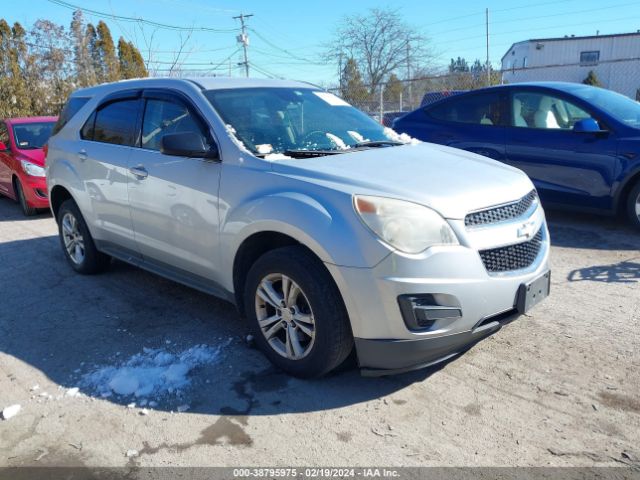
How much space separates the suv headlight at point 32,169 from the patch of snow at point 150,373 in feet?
20.3

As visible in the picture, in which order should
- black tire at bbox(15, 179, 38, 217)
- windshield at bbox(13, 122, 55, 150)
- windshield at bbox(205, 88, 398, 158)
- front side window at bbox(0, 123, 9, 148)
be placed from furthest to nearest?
front side window at bbox(0, 123, 9, 148), windshield at bbox(13, 122, 55, 150), black tire at bbox(15, 179, 38, 217), windshield at bbox(205, 88, 398, 158)

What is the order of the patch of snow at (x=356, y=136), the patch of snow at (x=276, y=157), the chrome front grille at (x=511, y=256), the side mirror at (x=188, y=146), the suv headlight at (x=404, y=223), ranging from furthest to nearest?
1. the patch of snow at (x=356, y=136)
2. the side mirror at (x=188, y=146)
3. the patch of snow at (x=276, y=157)
4. the chrome front grille at (x=511, y=256)
5. the suv headlight at (x=404, y=223)

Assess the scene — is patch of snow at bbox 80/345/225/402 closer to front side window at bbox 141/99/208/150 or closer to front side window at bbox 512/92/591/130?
front side window at bbox 141/99/208/150

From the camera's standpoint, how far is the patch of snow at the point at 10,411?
10.4ft

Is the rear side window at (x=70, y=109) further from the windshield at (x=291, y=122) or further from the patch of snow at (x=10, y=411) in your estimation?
the patch of snow at (x=10, y=411)

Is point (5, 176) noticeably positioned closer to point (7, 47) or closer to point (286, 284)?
point (286, 284)

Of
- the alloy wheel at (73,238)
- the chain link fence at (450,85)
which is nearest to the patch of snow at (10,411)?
the alloy wheel at (73,238)

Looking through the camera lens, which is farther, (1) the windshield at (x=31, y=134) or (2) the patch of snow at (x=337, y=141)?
(1) the windshield at (x=31, y=134)

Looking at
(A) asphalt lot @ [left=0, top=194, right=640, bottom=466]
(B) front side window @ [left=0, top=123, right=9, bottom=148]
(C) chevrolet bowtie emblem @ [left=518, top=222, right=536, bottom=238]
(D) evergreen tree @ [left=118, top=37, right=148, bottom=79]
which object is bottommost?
(A) asphalt lot @ [left=0, top=194, right=640, bottom=466]

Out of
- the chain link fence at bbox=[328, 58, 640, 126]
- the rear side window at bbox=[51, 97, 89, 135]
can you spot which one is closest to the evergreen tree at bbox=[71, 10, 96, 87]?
the chain link fence at bbox=[328, 58, 640, 126]

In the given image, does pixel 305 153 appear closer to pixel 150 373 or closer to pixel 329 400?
pixel 329 400

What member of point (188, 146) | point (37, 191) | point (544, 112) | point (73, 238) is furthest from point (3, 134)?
point (544, 112)

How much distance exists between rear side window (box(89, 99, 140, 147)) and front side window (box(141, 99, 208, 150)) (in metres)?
0.18

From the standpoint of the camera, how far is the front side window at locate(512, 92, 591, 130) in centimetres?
665
